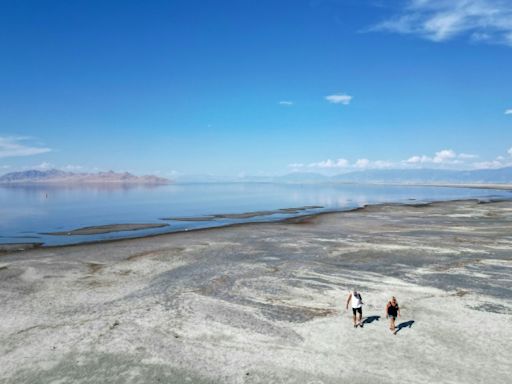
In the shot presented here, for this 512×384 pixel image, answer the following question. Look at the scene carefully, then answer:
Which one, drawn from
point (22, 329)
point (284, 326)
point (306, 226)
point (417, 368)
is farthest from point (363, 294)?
point (306, 226)

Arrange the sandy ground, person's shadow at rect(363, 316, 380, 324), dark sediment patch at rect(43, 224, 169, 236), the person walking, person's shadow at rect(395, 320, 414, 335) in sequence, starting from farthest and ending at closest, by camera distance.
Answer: dark sediment patch at rect(43, 224, 169, 236) → person's shadow at rect(363, 316, 380, 324) → the person walking → person's shadow at rect(395, 320, 414, 335) → the sandy ground

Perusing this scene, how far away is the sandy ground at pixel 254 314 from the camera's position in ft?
49.0

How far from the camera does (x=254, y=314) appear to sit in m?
20.6

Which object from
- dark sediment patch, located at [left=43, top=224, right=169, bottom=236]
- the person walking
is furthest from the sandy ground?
dark sediment patch, located at [left=43, top=224, right=169, bottom=236]

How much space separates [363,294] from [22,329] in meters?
20.1

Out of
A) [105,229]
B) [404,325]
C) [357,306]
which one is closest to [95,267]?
[357,306]

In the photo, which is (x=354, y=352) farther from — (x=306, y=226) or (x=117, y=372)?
(x=306, y=226)

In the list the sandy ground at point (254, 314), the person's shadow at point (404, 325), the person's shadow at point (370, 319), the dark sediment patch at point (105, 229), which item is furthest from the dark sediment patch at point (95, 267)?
the person's shadow at point (404, 325)

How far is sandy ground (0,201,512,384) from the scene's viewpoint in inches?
587

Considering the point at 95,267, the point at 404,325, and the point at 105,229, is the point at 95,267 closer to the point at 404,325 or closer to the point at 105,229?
the point at 105,229

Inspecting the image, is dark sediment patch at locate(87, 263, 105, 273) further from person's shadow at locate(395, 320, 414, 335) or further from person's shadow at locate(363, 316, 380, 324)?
person's shadow at locate(395, 320, 414, 335)

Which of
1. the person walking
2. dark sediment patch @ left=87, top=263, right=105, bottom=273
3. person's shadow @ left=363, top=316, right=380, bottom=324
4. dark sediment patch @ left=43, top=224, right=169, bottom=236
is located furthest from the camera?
dark sediment patch @ left=43, top=224, right=169, bottom=236

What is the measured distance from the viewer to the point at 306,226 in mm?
56719

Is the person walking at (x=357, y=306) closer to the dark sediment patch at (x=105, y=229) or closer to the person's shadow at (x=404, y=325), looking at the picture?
the person's shadow at (x=404, y=325)
